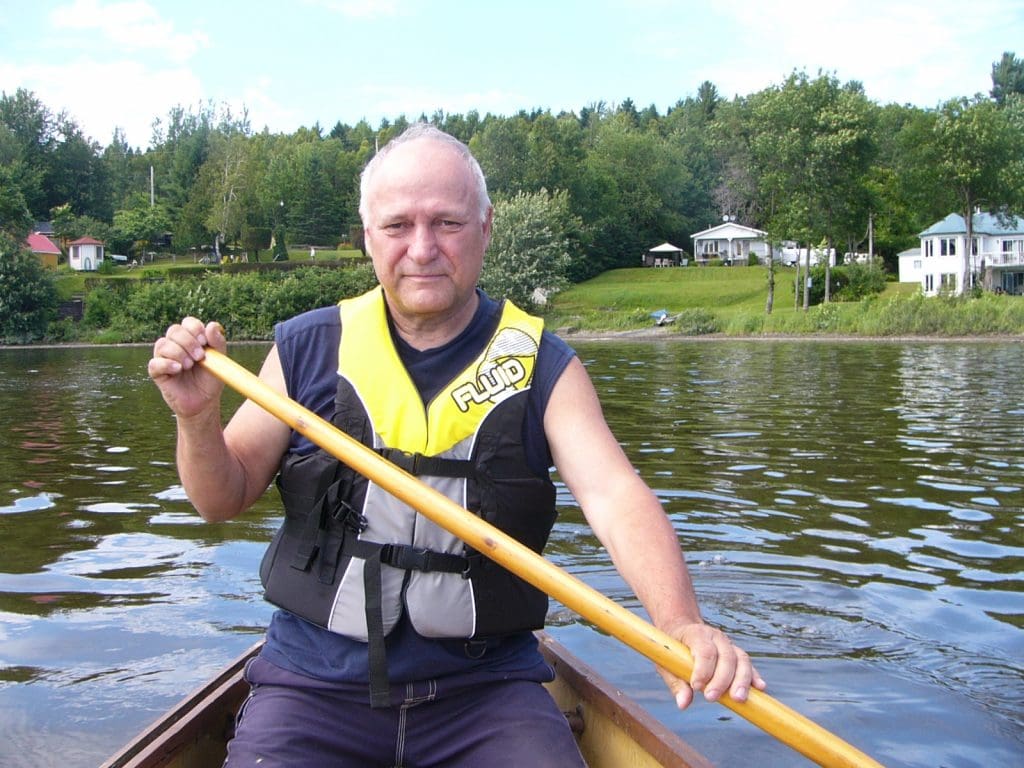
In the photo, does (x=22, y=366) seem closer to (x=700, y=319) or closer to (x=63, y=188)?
(x=700, y=319)

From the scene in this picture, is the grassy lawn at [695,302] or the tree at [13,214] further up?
the tree at [13,214]

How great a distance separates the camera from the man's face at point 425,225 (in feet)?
7.39

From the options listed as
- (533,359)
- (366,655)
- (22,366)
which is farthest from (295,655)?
(22,366)

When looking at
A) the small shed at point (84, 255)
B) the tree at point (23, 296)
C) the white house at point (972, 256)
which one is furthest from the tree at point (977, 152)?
the small shed at point (84, 255)

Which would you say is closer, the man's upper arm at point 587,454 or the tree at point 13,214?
the man's upper arm at point 587,454

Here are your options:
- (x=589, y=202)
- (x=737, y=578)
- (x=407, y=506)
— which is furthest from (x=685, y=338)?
(x=407, y=506)

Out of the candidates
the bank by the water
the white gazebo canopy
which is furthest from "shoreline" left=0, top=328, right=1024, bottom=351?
the white gazebo canopy

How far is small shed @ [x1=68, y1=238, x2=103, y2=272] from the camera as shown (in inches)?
2163

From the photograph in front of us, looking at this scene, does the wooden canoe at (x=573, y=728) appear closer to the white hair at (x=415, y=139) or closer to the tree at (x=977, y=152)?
the white hair at (x=415, y=139)

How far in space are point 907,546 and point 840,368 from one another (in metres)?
14.1

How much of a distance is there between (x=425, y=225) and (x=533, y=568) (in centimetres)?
78

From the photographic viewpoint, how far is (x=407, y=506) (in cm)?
224

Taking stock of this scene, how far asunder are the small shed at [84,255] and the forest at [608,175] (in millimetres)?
2997

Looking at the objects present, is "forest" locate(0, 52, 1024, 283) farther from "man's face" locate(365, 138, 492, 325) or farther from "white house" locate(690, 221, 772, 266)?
"man's face" locate(365, 138, 492, 325)
